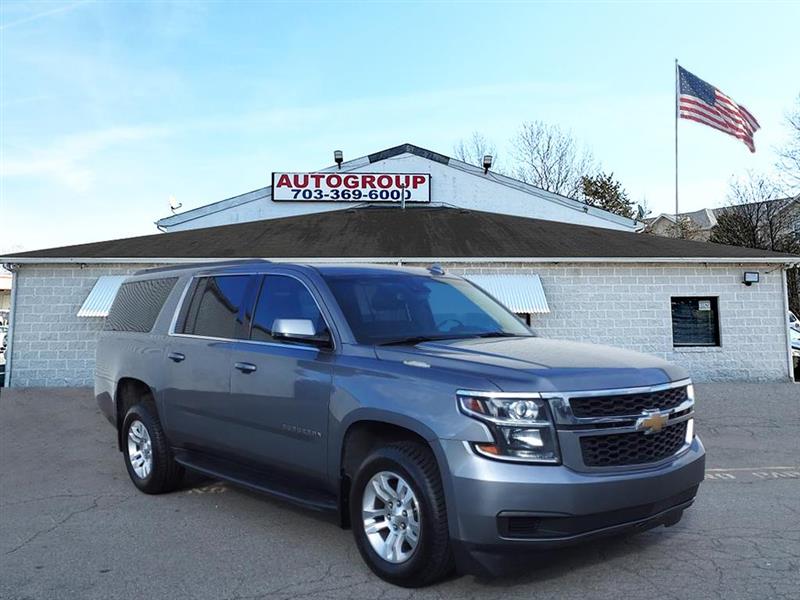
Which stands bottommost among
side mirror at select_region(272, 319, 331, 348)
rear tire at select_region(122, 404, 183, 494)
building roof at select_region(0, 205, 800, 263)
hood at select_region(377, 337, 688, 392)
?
rear tire at select_region(122, 404, 183, 494)

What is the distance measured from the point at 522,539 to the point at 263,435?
6.74 ft

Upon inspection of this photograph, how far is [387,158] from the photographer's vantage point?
2016 cm

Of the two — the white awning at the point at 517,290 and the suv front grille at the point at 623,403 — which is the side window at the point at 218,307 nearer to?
the suv front grille at the point at 623,403

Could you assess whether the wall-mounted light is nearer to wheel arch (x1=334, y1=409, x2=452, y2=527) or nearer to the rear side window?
the rear side window

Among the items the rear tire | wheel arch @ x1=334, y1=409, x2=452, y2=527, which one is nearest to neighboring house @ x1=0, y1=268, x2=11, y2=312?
the rear tire

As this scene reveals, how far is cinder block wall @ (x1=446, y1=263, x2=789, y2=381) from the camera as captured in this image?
1412cm

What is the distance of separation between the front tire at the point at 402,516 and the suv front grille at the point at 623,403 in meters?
0.86

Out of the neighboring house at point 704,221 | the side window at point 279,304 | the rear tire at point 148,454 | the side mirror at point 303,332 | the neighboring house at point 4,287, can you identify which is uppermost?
the neighboring house at point 704,221

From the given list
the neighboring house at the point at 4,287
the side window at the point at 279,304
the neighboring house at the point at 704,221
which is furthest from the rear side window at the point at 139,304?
the neighboring house at the point at 4,287

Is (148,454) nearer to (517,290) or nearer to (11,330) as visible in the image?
(517,290)

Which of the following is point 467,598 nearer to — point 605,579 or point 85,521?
point 605,579

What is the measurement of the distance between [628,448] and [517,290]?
10168 millimetres

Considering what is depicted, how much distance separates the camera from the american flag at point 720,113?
2316cm

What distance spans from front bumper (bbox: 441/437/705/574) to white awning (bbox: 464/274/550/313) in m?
9.81
